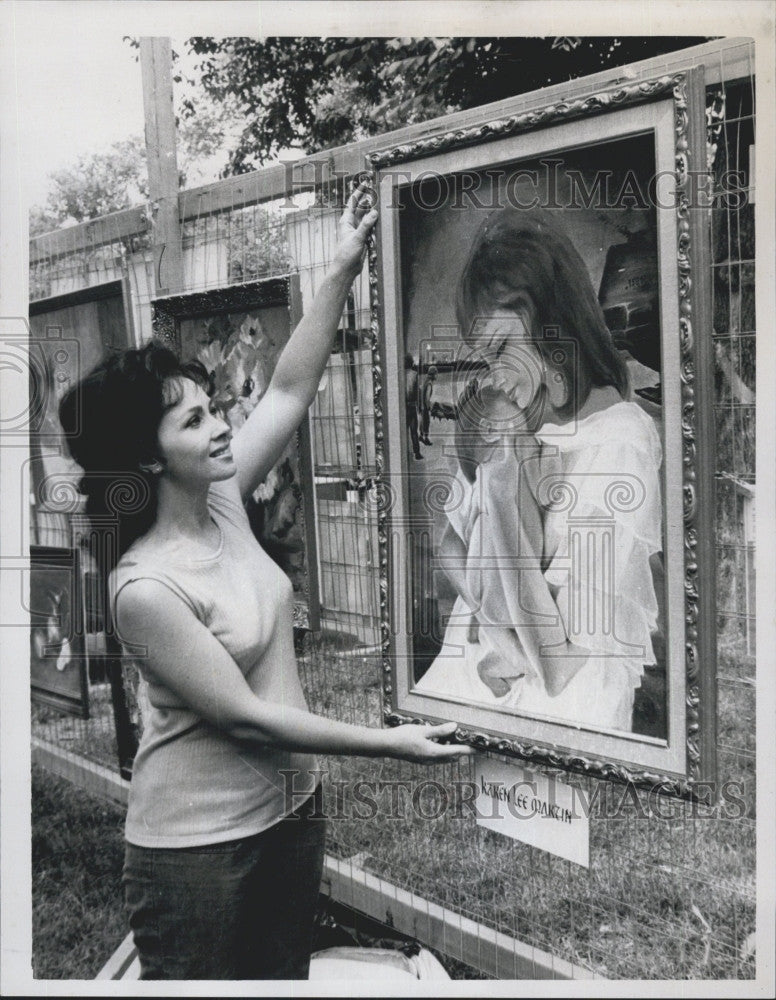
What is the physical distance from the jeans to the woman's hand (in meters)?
0.25

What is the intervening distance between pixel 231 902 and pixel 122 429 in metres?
1.06

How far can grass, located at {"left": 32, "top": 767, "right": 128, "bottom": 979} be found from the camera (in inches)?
88.9

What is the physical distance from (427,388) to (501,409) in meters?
0.17

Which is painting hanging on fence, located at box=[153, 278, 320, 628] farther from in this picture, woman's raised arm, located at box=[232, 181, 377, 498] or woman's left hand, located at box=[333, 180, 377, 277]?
woman's left hand, located at box=[333, 180, 377, 277]

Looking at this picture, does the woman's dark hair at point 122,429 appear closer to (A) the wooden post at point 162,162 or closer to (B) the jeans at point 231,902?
(A) the wooden post at point 162,162

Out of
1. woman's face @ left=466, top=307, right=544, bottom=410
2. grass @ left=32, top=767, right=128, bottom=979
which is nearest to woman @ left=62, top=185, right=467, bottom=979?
grass @ left=32, top=767, right=128, bottom=979

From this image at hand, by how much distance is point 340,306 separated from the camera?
2043 millimetres

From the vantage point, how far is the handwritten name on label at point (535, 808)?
77.3 inches

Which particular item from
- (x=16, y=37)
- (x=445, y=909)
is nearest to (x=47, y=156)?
(x=16, y=37)

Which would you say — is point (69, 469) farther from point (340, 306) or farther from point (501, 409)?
point (501, 409)

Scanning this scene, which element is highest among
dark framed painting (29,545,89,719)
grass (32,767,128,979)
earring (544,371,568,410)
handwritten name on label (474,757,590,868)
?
earring (544,371,568,410)

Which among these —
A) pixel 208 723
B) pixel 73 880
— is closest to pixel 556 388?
pixel 208 723

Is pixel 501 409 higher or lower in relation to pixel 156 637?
higher

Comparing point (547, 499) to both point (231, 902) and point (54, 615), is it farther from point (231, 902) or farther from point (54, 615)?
point (54, 615)
